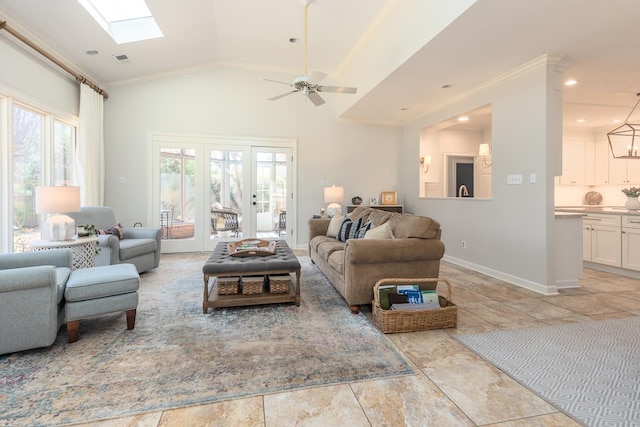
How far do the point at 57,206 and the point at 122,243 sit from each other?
1.05 meters

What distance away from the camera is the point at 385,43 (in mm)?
4102

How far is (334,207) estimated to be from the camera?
577 cm

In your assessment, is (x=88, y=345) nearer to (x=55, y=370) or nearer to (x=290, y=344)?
(x=55, y=370)

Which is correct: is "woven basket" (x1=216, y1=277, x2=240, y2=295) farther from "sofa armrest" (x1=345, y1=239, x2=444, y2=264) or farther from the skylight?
the skylight

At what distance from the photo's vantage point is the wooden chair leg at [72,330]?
2.27m

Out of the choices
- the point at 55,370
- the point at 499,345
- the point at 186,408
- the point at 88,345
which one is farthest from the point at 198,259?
the point at 499,345

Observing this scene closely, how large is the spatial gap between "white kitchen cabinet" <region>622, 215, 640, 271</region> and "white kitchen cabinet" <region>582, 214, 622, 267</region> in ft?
0.20

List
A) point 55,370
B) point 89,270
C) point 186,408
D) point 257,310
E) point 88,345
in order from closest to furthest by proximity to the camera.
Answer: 1. point 186,408
2. point 55,370
3. point 88,345
4. point 89,270
5. point 257,310

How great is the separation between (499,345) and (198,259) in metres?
4.48

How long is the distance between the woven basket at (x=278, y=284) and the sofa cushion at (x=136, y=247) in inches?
80.4

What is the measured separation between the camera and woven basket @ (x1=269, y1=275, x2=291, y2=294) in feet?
A: 9.96

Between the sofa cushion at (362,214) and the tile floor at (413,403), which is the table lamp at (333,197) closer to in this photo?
the sofa cushion at (362,214)

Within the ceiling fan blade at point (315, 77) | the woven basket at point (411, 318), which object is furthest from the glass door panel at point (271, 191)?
the woven basket at point (411, 318)

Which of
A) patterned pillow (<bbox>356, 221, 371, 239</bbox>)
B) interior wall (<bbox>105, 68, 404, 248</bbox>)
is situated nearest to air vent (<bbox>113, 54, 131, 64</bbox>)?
interior wall (<bbox>105, 68, 404, 248</bbox>)
